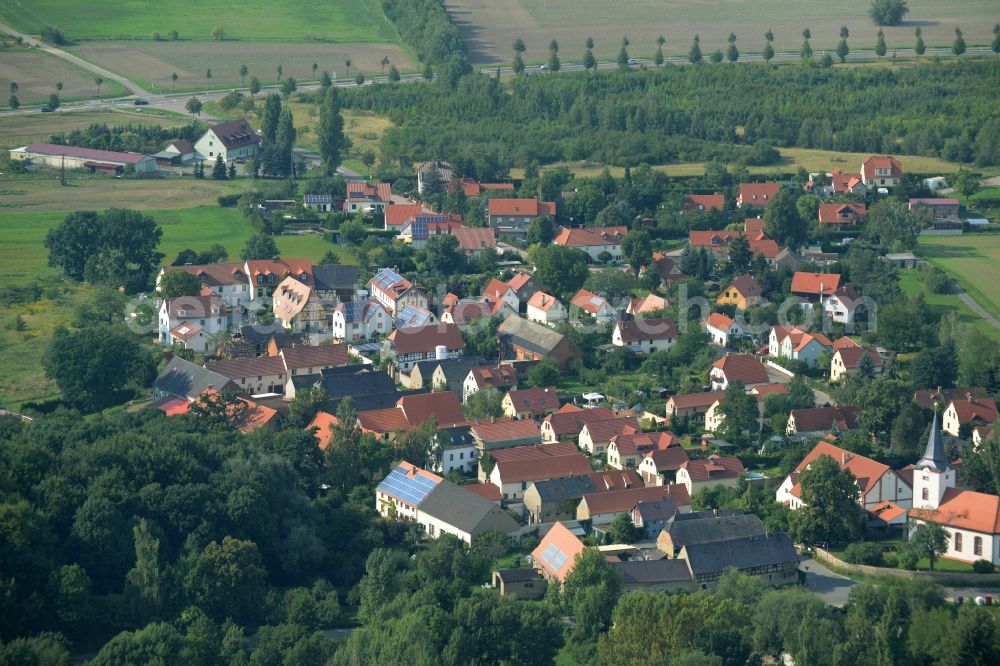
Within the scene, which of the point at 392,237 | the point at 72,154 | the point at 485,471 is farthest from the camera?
the point at 72,154

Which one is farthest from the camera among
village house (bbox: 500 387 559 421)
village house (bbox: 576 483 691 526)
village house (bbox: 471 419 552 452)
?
village house (bbox: 500 387 559 421)

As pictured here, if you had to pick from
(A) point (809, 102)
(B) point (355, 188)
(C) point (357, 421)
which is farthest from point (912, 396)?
(A) point (809, 102)

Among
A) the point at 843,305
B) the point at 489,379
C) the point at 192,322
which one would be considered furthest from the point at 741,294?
the point at 192,322

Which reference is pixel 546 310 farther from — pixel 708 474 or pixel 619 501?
pixel 619 501

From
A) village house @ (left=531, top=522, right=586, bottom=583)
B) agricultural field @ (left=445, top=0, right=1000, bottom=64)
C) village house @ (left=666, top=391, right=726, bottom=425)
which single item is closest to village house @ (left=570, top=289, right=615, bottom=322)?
village house @ (left=666, top=391, right=726, bottom=425)

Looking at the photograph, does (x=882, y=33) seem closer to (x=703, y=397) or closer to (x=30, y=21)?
(x=30, y=21)

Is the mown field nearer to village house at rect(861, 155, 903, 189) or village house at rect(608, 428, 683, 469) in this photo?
village house at rect(861, 155, 903, 189)
